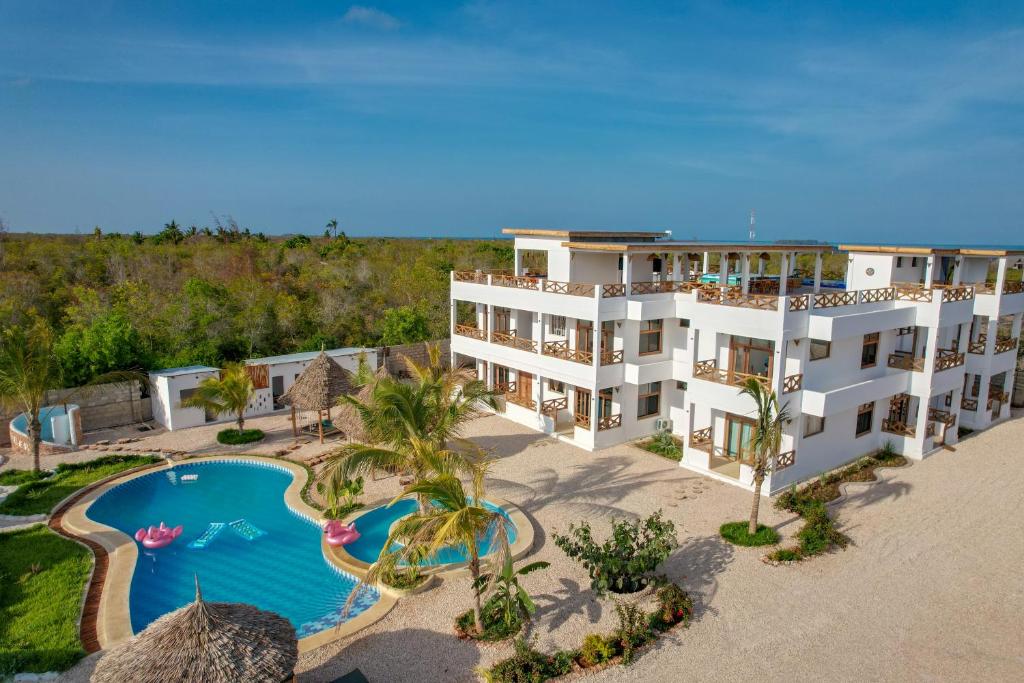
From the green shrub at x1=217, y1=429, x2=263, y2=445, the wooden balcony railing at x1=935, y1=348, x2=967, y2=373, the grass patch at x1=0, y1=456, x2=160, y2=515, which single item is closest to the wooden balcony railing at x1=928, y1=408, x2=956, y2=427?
the wooden balcony railing at x1=935, y1=348, x2=967, y2=373

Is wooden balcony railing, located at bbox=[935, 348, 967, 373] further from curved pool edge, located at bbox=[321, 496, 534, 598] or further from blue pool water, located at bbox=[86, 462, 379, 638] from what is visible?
blue pool water, located at bbox=[86, 462, 379, 638]

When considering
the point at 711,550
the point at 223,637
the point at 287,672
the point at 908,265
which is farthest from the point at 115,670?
the point at 908,265

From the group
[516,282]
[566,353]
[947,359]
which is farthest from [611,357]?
[947,359]

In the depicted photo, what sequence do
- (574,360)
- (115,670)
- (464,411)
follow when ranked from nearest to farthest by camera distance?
1. (115,670)
2. (464,411)
3. (574,360)

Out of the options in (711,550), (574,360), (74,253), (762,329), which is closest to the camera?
(711,550)

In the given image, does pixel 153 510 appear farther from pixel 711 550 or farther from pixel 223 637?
pixel 711 550

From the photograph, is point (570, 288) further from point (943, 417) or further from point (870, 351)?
point (943, 417)

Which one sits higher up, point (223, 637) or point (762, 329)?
point (762, 329)
